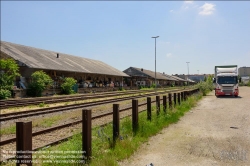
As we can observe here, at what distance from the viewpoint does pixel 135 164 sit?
4332 mm

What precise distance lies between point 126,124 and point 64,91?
68.9 feet

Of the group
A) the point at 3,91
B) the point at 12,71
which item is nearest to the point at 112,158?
the point at 3,91

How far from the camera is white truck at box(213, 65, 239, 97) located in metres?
22.2

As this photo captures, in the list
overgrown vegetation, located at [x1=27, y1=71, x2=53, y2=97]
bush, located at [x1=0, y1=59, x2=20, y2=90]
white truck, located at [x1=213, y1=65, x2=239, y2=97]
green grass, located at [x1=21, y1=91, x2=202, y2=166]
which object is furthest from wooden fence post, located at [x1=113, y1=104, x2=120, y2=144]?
white truck, located at [x1=213, y1=65, x2=239, y2=97]

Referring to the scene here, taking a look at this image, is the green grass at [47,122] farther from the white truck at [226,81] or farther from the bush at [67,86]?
the white truck at [226,81]

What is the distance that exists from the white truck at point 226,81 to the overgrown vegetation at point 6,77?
813 inches

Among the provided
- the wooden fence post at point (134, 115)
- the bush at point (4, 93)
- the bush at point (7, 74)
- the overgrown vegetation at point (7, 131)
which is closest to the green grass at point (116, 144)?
the wooden fence post at point (134, 115)

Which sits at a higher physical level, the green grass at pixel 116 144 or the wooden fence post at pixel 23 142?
the wooden fence post at pixel 23 142

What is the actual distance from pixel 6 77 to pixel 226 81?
72.5ft

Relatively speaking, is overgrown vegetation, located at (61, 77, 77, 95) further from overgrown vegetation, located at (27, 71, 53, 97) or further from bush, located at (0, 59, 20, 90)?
bush, located at (0, 59, 20, 90)

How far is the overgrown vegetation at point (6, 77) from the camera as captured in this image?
18125mm

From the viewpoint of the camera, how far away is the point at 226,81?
2309 centimetres

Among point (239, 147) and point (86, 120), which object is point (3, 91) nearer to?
point (86, 120)

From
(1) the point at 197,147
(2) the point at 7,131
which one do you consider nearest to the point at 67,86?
(2) the point at 7,131
